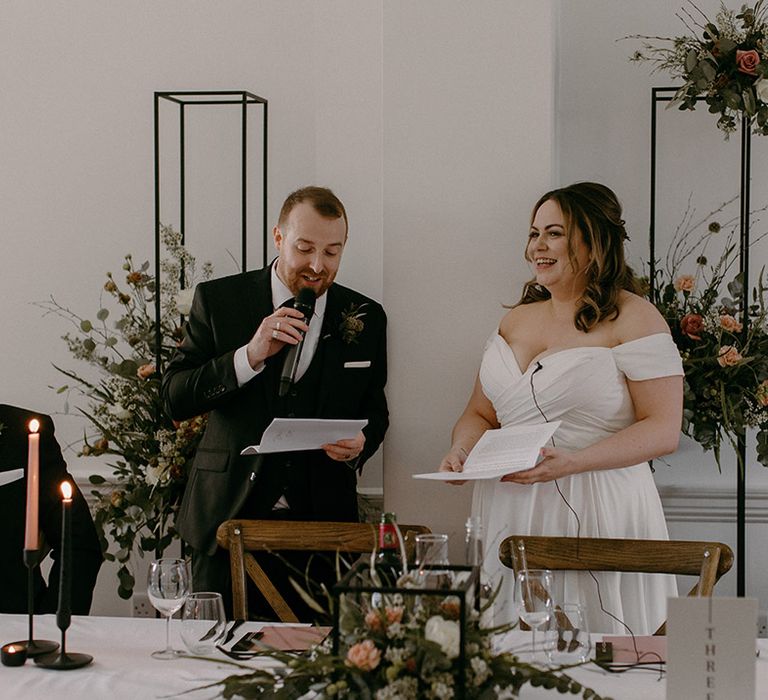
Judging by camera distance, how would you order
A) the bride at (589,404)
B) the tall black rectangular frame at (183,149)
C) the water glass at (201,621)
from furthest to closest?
1. the tall black rectangular frame at (183,149)
2. the bride at (589,404)
3. the water glass at (201,621)


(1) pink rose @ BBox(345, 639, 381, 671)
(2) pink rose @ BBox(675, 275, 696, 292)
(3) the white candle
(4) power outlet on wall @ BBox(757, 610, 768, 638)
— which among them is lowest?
(4) power outlet on wall @ BBox(757, 610, 768, 638)

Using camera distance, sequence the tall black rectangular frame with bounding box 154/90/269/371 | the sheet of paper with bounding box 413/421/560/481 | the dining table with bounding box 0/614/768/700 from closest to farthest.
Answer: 1. the dining table with bounding box 0/614/768/700
2. the sheet of paper with bounding box 413/421/560/481
3. the tall black rectangular frame with bounding box 154/90/269/371

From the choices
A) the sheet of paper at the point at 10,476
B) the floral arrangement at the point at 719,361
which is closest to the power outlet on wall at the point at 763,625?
the floral arrangement at the point at 719,361

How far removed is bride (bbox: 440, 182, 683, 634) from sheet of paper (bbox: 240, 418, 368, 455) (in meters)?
0.31

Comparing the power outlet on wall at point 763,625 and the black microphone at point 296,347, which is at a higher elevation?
the black microphone at point 296,347

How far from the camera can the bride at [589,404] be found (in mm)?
3012

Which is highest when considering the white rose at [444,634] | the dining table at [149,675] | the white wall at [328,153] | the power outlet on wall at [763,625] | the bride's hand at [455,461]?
the white wall at [328,153]

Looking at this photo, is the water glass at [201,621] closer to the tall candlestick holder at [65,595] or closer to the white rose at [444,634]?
the tall candlestick holder at [65,595]

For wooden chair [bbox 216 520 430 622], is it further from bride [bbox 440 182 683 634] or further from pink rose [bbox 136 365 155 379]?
pink rose [bbox 136 365 155 379]

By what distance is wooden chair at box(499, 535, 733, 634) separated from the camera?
101 inches

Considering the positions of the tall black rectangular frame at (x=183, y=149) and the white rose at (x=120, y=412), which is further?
the tall black rectangular frame at (x=183, y=149)

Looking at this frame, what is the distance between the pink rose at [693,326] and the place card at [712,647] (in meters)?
1.88

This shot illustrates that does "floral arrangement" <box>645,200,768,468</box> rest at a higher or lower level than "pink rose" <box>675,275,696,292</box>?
lower

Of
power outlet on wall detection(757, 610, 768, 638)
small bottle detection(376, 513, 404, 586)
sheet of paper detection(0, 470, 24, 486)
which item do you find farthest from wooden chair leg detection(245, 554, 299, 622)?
power outlet on wall detection(757, 610, 768, 638)
